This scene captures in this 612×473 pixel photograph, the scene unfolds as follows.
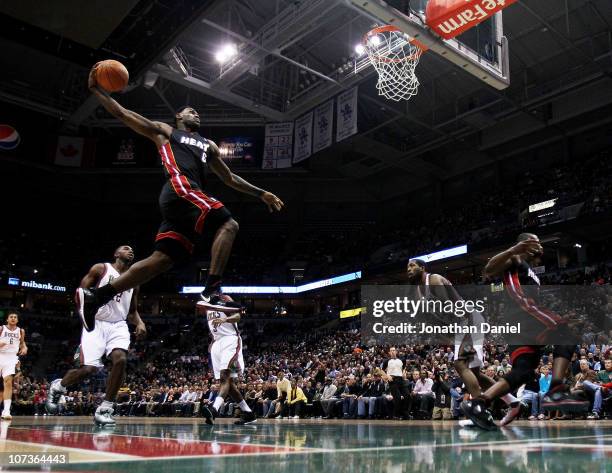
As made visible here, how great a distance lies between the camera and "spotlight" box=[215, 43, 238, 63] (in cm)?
1834

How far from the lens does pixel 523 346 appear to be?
179 inches

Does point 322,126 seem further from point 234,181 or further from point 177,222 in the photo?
point 177,222

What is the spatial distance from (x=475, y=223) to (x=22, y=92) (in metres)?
20.0

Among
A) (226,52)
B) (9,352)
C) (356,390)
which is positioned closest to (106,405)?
(9,352)

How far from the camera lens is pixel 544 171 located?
24953mm

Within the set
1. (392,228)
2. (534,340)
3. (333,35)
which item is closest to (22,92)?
(333,35)

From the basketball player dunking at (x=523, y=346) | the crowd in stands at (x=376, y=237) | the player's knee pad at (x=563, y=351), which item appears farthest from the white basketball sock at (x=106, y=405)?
the crowd in stands at (x=376, y=237)

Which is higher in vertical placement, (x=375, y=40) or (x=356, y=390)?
(x=375, y=40)

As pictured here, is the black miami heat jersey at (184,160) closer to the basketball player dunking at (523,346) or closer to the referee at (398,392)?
the basketball player dunking at (523,346)

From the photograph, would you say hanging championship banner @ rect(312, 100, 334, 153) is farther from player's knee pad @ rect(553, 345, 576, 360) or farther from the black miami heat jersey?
the black miami heat jersey

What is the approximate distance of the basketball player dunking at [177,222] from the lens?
11.6 feet

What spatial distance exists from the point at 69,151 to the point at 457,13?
20.3 meters

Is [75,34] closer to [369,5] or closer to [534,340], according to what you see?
[369,5]

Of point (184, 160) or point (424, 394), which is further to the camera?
point (424, 394)
